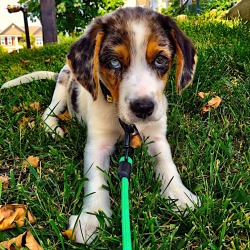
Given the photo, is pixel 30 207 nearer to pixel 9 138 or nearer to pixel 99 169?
pixel 99 169

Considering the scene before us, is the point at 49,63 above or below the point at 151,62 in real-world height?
below

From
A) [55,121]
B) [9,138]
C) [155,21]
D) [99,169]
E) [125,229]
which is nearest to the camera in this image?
[125,229]

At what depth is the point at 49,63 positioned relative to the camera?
7195 mm

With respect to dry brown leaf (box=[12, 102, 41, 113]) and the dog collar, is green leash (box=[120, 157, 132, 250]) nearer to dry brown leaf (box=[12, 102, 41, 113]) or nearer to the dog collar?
the dog collar

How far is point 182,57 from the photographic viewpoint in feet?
A: 10.1

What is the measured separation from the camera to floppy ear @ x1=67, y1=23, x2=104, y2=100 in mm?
2928

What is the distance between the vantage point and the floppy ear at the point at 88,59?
2.93 meters

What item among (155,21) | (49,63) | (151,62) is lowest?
(49,63)

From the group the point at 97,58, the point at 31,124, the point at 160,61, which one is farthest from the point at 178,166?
the point at 31,124

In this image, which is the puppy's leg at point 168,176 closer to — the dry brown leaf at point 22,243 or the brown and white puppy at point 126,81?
the brown and white puppy at point 126,81

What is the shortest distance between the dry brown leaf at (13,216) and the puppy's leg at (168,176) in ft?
3.09

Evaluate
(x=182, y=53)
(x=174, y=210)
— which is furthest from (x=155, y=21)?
(x=174, y=210)

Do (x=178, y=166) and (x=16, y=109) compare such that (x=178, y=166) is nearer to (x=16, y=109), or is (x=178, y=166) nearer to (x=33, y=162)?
(x=33, y=162)

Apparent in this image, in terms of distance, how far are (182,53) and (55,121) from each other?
5.46 feet
